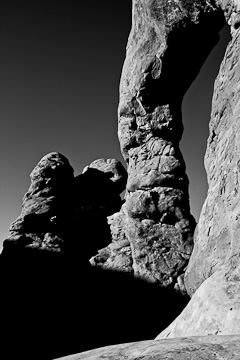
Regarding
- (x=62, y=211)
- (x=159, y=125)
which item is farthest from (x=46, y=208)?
(x=159, y=125)

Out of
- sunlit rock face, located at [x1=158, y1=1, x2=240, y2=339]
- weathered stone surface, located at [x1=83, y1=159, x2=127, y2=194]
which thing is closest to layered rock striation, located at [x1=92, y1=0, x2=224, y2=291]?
sunlit rock face, located at [x1=158, y1=1, x2=240, y2=339]

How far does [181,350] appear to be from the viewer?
3.79 metres

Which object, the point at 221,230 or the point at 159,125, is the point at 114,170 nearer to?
the point at 159,125

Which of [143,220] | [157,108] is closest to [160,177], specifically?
[143,220]

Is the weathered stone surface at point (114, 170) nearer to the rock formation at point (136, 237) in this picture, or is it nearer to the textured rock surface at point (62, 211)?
the textured rock surface at point (62, 211)

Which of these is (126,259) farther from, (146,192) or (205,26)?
(205,26)

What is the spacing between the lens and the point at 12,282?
27.4 m

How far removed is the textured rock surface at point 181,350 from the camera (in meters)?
3.59

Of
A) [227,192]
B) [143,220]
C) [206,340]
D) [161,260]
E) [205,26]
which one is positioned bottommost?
[206,340]

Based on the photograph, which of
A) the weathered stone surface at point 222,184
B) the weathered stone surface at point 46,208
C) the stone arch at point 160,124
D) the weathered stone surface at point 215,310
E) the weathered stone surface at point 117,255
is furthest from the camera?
the weathered stone surface at point 46,208

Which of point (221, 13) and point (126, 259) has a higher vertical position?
point (221, 13)

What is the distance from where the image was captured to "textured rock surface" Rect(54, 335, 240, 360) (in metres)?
3.59

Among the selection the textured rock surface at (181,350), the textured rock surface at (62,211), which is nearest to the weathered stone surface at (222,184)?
the textured rock surface at (181,350)

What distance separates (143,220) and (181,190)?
4443 millimetres
